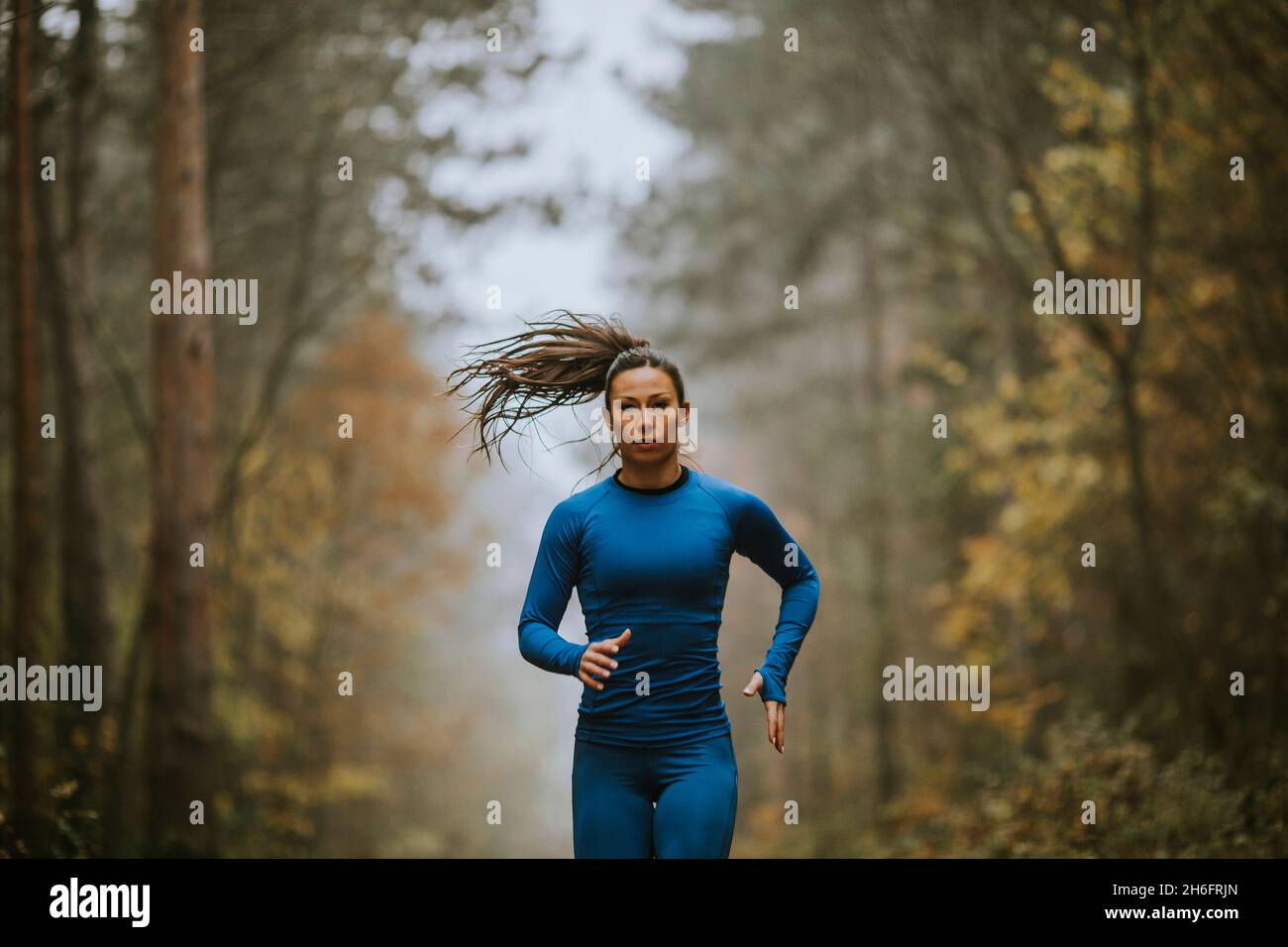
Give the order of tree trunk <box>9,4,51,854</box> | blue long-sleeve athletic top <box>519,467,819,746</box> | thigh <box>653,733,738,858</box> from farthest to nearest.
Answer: tree trunk <box>9,4,51,854</box> → blue long-sleeve athletic top <box>519,467,819,746</box> → thigh <box>653,733,738,858</box>

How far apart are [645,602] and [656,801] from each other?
2.54 ft

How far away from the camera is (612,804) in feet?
14.2

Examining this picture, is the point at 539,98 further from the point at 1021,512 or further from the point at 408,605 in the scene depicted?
the point at 408,605

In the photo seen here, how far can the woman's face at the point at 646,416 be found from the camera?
4.48 m

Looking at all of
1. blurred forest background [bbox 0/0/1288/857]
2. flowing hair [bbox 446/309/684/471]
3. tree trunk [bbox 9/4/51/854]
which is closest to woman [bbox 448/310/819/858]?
flowing hair [bbox 446/309/684/471]

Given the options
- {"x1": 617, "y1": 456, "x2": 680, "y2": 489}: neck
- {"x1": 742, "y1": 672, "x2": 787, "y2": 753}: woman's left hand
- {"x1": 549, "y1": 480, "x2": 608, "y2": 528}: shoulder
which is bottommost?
{"x1": 742, "y1": 672, "x2": 787, "y2": 753}: woman's left hand

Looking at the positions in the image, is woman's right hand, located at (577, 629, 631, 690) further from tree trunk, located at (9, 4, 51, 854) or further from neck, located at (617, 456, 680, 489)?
tree trunk, located at (9, 4, 51, 854)

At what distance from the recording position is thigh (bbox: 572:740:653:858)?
432 centimetres

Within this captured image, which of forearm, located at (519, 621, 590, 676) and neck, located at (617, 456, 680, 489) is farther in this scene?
neck, located at (617, 456, 680, 489)

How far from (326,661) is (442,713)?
7485 millimetres

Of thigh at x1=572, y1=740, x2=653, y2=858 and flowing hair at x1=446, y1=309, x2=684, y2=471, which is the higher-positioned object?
flowing hair at x1=446, y1=309, x2=684, y2=471

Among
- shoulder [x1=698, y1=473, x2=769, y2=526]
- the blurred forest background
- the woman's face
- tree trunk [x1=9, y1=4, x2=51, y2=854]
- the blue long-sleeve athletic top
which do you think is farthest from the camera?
the blurred forest background

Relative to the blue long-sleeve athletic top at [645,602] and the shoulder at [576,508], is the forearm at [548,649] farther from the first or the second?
the shoulder at [576,508]
